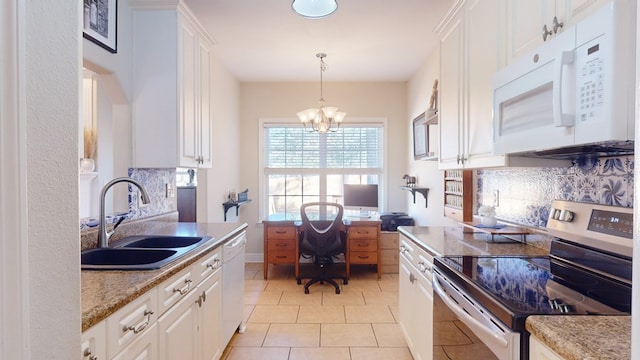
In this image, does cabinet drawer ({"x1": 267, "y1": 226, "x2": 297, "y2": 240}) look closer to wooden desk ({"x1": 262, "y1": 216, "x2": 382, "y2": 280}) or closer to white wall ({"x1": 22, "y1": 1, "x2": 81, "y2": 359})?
wooden desk ({"x1": 262, "y1": 216, "x2": 382, "y2": 280})

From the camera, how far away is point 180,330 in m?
1.59

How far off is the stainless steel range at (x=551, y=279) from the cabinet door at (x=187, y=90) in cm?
184

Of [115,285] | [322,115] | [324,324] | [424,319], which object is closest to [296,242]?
[324,324]

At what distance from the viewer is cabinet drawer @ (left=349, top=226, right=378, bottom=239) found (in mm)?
4145

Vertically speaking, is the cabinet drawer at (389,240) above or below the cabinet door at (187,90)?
below

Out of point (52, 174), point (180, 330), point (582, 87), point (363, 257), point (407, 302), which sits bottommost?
point (363, 257)

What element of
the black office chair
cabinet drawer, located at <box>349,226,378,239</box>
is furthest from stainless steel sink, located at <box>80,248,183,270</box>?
cabinet drawer, located at <box>349,226,378,239</box>

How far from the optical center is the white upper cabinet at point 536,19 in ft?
3.90

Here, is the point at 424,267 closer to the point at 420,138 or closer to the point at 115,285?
the point at 115,285

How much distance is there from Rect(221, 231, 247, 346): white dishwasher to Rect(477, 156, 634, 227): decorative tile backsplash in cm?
182

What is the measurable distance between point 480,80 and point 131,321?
6.42 feet

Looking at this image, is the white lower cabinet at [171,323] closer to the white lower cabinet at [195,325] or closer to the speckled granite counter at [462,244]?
the white lower cabinet at [195,325]

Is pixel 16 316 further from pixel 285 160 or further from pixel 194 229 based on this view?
pixel 285 160

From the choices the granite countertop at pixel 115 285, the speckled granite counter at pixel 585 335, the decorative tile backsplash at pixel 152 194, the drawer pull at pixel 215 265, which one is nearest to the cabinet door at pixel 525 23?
the speckled granite counter at pixel 585 335
